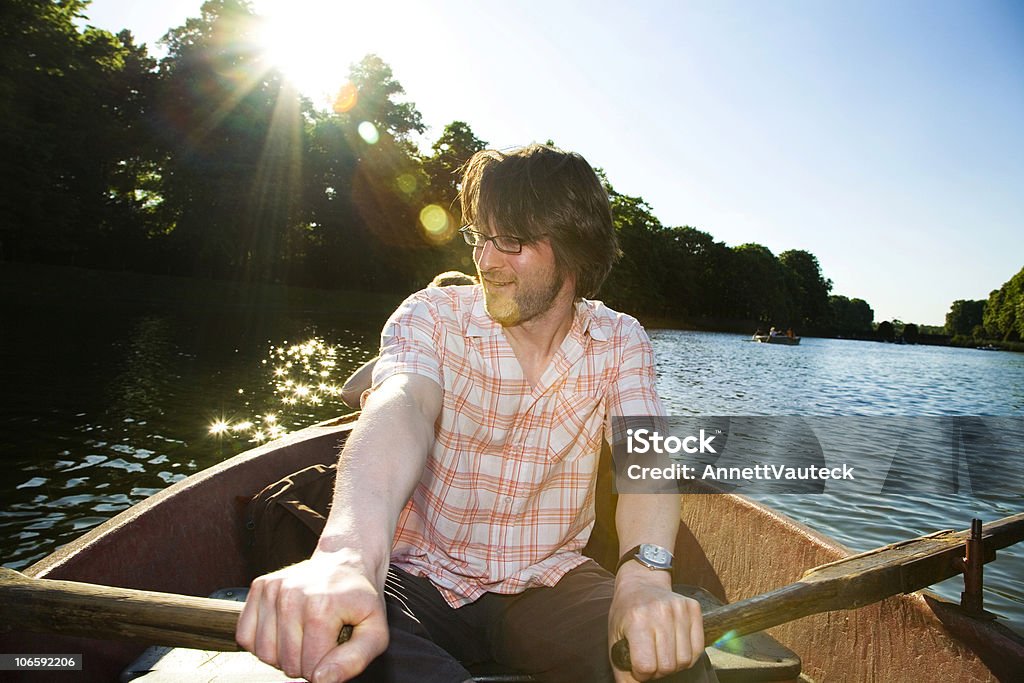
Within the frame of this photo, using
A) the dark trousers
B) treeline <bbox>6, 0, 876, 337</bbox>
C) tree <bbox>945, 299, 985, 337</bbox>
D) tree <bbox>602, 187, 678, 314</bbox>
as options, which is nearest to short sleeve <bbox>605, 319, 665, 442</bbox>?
the dark trousers

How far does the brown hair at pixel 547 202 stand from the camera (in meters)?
2.19

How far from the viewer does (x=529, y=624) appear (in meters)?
2.00

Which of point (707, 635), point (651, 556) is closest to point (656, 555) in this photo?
point (651, 556)

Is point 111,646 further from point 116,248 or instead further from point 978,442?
point 116,248

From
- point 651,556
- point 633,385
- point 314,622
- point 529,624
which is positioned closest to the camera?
point 314,622

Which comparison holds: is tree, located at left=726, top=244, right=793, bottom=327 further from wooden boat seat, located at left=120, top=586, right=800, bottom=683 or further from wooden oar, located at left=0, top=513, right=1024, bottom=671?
wooden oar, located at left=0, top=513, right=1024, bottom=671

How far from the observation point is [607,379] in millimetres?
2334

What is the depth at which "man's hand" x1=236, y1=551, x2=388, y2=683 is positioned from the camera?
1.01m

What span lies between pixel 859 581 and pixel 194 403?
10.8 meters

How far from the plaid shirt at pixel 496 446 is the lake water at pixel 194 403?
4474mm

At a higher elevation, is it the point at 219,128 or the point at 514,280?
the point at 219,128

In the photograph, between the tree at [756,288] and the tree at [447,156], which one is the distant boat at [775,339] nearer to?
the tree at [756,288]

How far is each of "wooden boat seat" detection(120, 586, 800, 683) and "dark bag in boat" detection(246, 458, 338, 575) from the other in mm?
233

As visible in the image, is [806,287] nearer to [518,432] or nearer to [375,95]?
[375,95]
